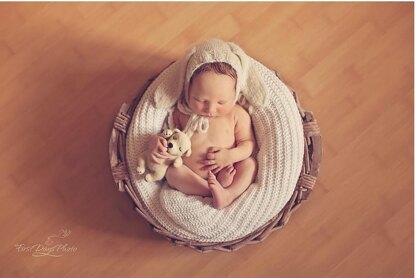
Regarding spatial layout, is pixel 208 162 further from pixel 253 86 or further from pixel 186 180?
pixel 253 86

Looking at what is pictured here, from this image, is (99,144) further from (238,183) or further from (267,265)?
(267,265)

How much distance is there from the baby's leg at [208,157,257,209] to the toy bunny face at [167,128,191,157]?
102 millimetres

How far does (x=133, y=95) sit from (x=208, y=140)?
Result: 15.1 inches

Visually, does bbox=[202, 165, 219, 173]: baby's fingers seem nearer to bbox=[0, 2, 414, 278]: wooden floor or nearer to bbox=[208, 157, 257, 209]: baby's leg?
bbox=[208, 157, 257, 209]: baby's leg

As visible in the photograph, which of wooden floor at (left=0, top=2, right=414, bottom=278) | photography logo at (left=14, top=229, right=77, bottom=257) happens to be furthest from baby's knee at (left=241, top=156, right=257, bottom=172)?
photography logo at (left=14, top=229, right=77, bottom=257)

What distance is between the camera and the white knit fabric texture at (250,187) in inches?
47.1

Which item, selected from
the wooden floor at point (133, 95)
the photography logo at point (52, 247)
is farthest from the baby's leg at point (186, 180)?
the photography logo at point (52, 247)

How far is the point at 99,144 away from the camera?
144cm

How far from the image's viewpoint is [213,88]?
1.11 metres

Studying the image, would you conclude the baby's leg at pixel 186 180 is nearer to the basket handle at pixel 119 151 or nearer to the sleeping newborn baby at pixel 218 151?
the sleeping newborn baby at pixel 218 151

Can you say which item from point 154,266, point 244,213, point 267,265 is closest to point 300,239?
point 267,265

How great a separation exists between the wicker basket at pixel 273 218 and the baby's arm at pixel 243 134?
15 centimetres

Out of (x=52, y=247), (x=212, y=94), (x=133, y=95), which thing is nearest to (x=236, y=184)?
(x=212, y=94)

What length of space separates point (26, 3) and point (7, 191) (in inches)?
25.4
